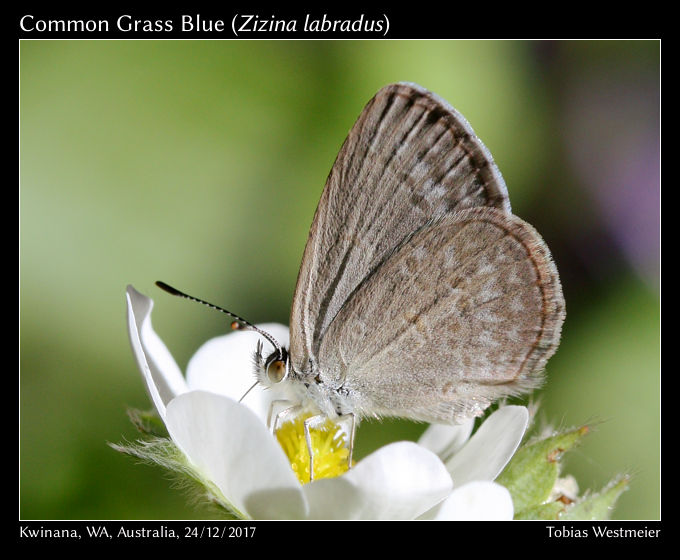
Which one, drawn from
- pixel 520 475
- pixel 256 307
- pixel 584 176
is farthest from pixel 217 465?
pixel 584 176

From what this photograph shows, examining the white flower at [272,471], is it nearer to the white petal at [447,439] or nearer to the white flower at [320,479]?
the white flower at [320,479]

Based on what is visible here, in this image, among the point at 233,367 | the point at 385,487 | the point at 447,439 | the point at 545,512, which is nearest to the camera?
the point at 385,487

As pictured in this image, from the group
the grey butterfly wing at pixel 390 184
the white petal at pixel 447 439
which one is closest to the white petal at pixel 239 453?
the grey butterfly wing at pixel 390 184

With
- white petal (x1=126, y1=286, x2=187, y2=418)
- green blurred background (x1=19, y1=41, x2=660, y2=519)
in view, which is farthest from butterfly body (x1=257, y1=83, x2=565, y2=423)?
green blurred background (x1=19, y1=41, x2=660, y2=519)

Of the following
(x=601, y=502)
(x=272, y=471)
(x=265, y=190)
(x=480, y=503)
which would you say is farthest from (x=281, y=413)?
(x=265, y=190)

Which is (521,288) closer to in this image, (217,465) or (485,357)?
(485,357)

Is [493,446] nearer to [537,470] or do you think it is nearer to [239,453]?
[537,470]
